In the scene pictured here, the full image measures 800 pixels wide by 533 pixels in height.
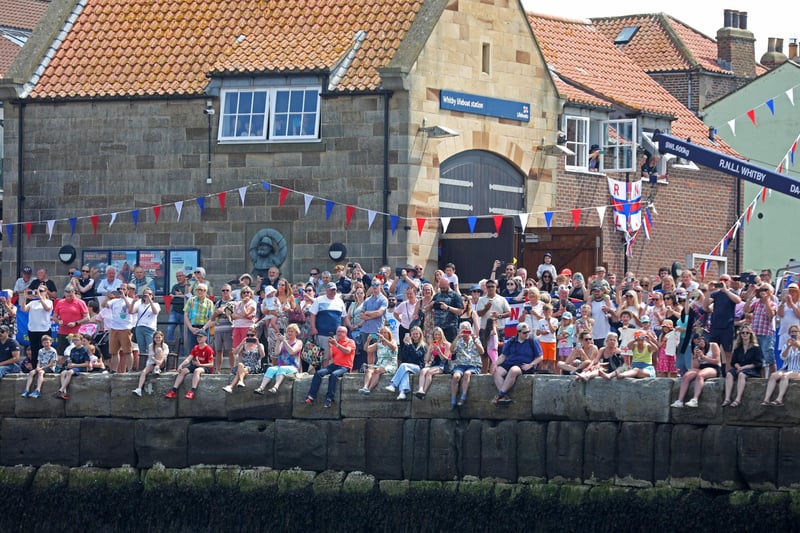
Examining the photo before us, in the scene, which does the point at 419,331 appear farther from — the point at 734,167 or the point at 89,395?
the point at 734,167

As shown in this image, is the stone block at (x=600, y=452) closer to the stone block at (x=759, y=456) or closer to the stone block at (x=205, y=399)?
the stone block at (x=759, y=456)

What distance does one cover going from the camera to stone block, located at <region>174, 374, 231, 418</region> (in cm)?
2617

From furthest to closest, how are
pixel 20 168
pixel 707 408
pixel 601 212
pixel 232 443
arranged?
pixel 20 168 < pixel 601 212 < pixel 232 443 < pixel 707 408

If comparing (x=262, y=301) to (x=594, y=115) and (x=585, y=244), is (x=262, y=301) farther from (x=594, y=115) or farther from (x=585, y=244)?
(x=594, y=115)

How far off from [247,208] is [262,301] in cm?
568

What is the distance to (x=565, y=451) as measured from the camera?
23719mm

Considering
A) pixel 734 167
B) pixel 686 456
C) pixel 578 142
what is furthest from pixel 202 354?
pixel 578 142

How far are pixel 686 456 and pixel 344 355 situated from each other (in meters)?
5.18

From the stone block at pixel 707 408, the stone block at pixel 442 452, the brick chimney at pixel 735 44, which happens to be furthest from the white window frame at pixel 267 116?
the brick chimney at pixel 735 44

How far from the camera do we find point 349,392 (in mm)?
25203

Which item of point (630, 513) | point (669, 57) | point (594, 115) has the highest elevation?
point (669, 57)

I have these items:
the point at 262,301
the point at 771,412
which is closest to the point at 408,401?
the point at 262,301

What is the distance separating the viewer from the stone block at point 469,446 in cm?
2433

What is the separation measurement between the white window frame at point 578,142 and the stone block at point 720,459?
13.4 metres
